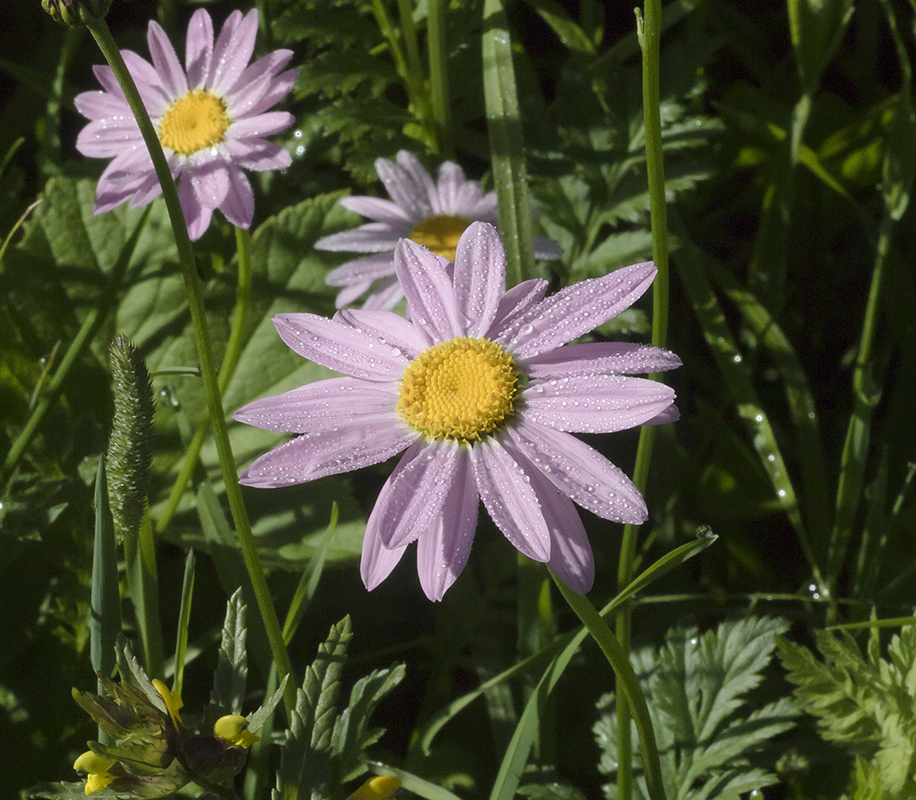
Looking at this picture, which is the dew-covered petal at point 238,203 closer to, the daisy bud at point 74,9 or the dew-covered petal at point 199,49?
the dew-covered petal at point 199,49

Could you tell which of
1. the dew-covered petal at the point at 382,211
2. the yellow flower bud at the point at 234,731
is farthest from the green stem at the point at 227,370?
the yellow flower bud at the point at 234,731

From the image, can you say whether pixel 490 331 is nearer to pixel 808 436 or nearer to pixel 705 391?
pixel 808 436

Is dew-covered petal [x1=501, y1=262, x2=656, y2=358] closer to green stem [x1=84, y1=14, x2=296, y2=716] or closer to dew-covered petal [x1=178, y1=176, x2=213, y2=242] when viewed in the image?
green stem [x1=84, y1=14, x2=296, y2=716]

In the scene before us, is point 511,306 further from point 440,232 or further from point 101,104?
point 101,104

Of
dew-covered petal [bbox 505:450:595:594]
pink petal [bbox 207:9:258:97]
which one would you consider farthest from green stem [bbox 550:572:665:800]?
pink petal [bbox 207:9:258:97]

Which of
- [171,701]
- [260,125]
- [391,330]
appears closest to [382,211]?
[260,125]

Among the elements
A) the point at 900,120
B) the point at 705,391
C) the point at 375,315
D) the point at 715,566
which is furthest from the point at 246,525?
the point at 900,120
